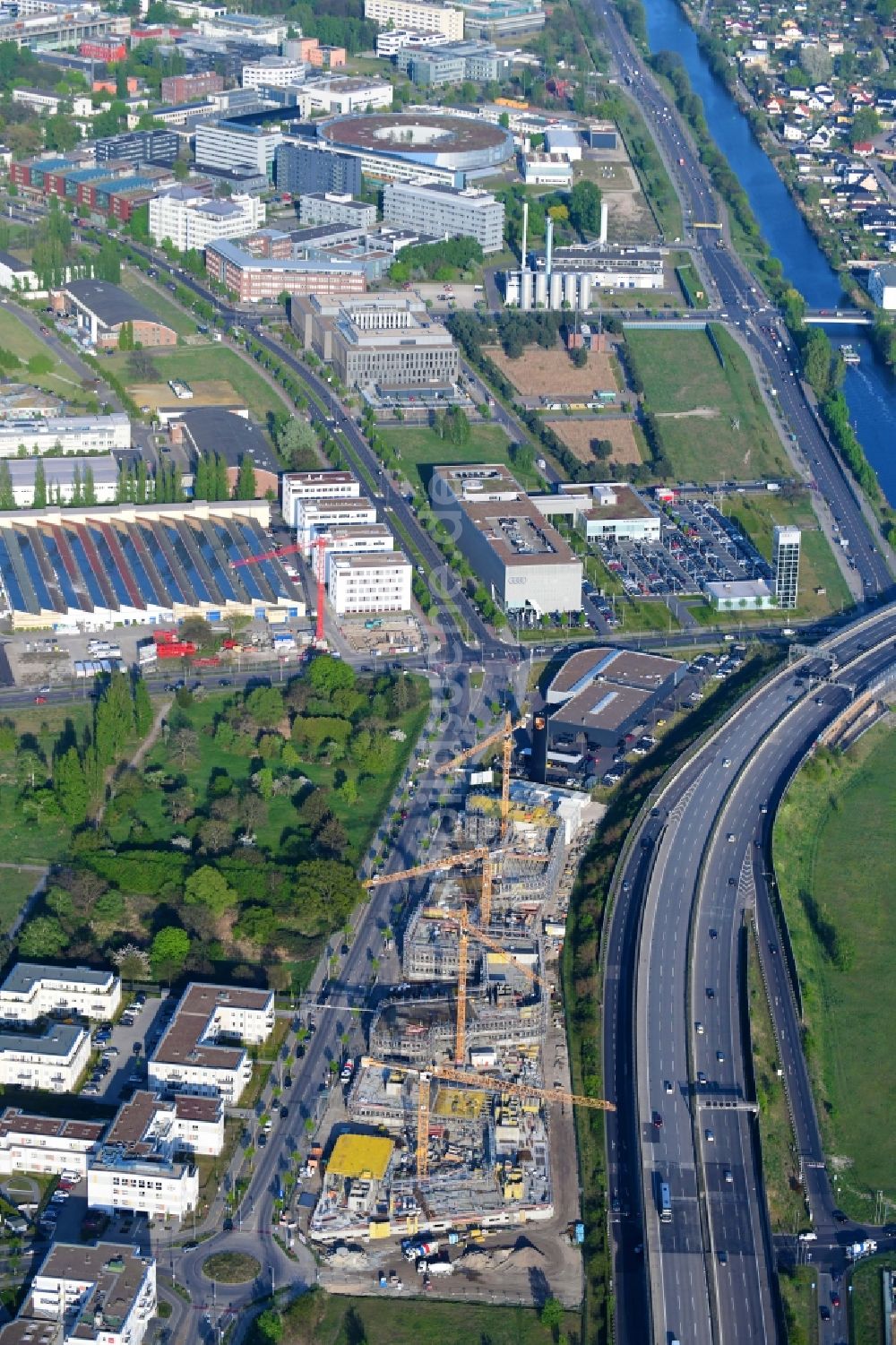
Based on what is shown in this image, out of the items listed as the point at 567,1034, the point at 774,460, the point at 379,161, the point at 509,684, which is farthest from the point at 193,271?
the point at 567,1034

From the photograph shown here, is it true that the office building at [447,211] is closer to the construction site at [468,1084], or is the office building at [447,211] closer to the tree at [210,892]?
the construction site at [468,1084]

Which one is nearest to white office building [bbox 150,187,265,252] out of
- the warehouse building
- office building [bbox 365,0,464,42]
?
the warehouse building

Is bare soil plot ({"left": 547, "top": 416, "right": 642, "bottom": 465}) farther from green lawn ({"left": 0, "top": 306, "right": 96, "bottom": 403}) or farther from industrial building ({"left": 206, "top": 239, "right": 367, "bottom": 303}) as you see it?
green lawn ({"left": 0, "top": 306, "right": 96, "bottom": 403})

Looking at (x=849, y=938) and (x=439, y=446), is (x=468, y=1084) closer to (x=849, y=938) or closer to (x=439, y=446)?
(x=849, y=938)

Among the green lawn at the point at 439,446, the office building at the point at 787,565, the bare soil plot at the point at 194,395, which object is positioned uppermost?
the bare soil plot at the point at 194,395

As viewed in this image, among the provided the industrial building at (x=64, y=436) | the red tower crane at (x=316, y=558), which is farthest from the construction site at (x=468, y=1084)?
the industrial building at (x=64, y=436)

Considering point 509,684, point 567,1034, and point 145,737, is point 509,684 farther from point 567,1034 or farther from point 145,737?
point 567,1034
